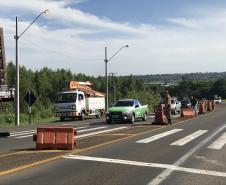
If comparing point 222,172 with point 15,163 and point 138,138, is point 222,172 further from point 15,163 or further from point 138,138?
point 138,138

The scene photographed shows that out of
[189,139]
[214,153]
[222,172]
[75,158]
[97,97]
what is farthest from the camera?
[97,97]

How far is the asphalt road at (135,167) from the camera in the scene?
32.8 feet

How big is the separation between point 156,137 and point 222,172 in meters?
9.24

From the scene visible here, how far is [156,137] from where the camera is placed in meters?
20.4

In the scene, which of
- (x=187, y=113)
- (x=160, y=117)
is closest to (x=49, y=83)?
(x=187, y=113)

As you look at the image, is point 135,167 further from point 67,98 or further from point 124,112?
point 67,98

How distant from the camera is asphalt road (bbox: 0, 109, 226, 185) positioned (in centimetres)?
999

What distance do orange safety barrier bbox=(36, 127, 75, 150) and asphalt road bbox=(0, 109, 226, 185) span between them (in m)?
0.72

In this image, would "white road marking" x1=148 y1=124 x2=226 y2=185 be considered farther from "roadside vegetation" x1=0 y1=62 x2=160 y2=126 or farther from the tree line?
the tree line

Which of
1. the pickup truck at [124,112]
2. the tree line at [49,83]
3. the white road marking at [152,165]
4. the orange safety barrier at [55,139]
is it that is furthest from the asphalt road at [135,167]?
the tree line at [49,83]

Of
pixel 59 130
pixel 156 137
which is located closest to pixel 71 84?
pixel 156 137

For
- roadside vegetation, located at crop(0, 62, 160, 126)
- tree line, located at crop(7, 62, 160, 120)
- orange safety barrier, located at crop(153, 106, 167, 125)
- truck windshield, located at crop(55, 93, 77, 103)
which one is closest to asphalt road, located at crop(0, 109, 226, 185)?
orange safety barrier, located at crop(153, 106, 167, 125)

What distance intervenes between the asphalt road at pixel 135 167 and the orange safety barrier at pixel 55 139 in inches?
28.2

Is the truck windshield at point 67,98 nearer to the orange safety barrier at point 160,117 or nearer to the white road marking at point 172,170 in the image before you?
the orange safety barrier at point 160,117
